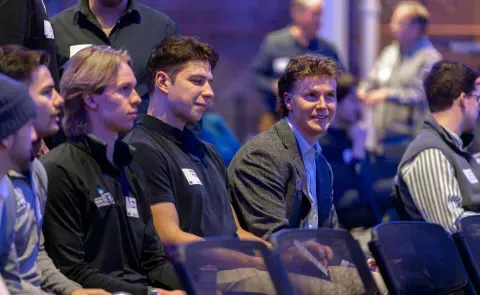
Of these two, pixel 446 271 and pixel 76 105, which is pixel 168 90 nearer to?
pixel 76 105

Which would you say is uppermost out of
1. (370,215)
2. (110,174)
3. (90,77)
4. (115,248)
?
(90,77)

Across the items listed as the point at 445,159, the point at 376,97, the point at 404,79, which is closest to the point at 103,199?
the point at 445,159

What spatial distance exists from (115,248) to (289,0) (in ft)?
23.9

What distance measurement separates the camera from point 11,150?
3.18m

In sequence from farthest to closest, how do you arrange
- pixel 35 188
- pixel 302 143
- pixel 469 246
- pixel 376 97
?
1. pixel 376 97
2. pixel 302 143
3. pixel 469 246
4. pixel 35 188

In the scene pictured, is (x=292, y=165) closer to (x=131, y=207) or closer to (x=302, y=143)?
(x=302, y=143)

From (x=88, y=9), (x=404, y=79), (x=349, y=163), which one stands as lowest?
(x=349, y=163)

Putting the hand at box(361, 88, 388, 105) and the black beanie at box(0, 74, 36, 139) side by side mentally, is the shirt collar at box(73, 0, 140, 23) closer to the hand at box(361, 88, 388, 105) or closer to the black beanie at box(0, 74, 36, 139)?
the black beanie at box(0, 74, 36, 139)

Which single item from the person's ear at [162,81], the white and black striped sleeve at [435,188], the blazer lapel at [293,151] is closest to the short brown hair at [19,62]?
the person's ear at [162,81]

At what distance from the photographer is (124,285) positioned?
147 inches

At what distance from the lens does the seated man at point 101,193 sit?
12.1 feet

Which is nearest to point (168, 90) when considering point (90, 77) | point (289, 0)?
point (90, 77)

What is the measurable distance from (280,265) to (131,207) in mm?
725

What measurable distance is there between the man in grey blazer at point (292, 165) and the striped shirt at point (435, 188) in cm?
52
